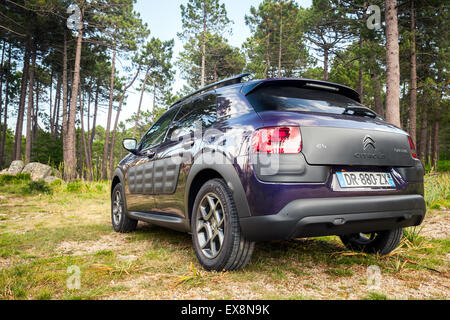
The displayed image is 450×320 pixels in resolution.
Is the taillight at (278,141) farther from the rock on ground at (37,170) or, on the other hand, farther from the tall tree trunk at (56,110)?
Answer: the tall tree trunk at (56,110)

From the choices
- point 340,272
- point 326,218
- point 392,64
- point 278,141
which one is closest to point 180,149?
point 278,141

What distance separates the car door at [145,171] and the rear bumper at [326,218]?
6.11 ft

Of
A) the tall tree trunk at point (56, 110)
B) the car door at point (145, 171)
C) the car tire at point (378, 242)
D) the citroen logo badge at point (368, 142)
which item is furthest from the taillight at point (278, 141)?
the tall tree trunk at point (56, 110)

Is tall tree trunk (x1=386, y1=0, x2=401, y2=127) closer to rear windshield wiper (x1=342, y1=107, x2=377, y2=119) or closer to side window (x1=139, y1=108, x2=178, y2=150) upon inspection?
rear windshield wiper (x1=342, y1=107, x2=377, y2=119)

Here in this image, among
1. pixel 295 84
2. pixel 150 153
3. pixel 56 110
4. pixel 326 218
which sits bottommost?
pixel 326 218

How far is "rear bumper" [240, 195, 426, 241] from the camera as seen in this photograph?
2104 mm

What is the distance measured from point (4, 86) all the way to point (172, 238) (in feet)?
117

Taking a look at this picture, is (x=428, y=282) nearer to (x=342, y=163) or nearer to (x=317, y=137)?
(x=342, y=163)

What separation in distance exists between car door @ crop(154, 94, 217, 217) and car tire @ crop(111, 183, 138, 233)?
48.8 inches

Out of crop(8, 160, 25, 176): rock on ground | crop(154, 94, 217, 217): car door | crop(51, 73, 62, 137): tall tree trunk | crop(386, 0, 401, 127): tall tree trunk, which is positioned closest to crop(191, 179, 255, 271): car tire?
crop(154, 94, 217, 217): car door

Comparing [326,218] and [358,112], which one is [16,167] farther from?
[326,218]

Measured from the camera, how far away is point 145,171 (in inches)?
155

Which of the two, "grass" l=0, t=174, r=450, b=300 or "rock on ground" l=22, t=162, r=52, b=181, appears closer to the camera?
"grass" l=0, t=174, r=450, b=300

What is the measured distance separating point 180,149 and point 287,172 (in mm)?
1370
